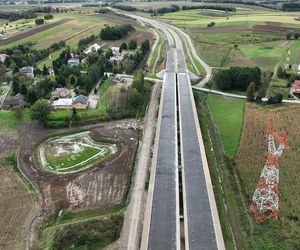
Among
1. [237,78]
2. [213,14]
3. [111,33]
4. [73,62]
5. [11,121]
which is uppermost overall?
[213,14]

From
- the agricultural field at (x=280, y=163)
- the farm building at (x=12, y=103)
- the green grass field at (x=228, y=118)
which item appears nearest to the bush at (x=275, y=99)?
the agricultural field at (x=280, y=163)

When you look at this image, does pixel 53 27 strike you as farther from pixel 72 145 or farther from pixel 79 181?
pixel 79 181

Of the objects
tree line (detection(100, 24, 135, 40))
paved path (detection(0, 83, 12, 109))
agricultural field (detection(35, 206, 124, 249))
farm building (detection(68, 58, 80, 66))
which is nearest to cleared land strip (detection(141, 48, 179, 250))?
agricultural field (detection(35, 206, 124, 249))

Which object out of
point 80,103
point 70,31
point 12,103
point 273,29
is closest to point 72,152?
point 80,103

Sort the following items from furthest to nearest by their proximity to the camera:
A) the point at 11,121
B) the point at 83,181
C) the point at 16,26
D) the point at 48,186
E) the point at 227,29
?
the point at 16,26
the point at 227,29
the point at 11,121
the point at 83,181
the point at 48,186

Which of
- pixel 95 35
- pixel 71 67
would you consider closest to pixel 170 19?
pixel 95 35

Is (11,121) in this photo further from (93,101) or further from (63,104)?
(93,101)
